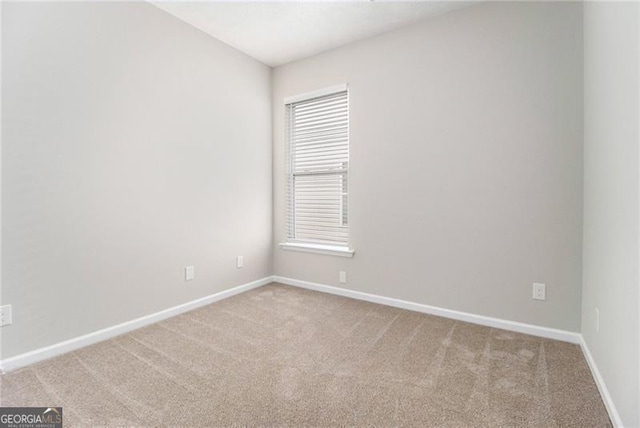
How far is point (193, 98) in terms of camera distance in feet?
9.03

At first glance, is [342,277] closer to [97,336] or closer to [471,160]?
[471,160]

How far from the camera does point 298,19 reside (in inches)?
103

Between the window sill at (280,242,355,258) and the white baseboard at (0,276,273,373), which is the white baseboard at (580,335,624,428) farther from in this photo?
the white baseboard at (0,276,273,373)

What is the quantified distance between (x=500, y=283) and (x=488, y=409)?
118 centimetres

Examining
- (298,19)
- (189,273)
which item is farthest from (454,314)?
(298,19)

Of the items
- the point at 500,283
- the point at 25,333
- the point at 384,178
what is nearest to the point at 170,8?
the point at 384,178

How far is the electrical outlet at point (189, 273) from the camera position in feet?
9.01

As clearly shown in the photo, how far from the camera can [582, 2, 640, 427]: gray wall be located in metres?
1.19

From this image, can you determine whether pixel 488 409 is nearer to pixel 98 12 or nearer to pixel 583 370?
pixel 583 370

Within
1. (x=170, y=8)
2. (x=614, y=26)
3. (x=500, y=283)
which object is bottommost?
(x=500, y=283)

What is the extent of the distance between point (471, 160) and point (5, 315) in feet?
11.0

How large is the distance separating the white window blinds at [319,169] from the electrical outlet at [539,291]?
64.6 inches

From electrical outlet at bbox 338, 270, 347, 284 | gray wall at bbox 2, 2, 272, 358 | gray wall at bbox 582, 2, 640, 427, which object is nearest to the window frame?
electrical outlet at bbox 338, 270, 347, 284

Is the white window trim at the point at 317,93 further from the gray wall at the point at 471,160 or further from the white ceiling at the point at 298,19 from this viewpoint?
the white ceiling at the point at 298,19
